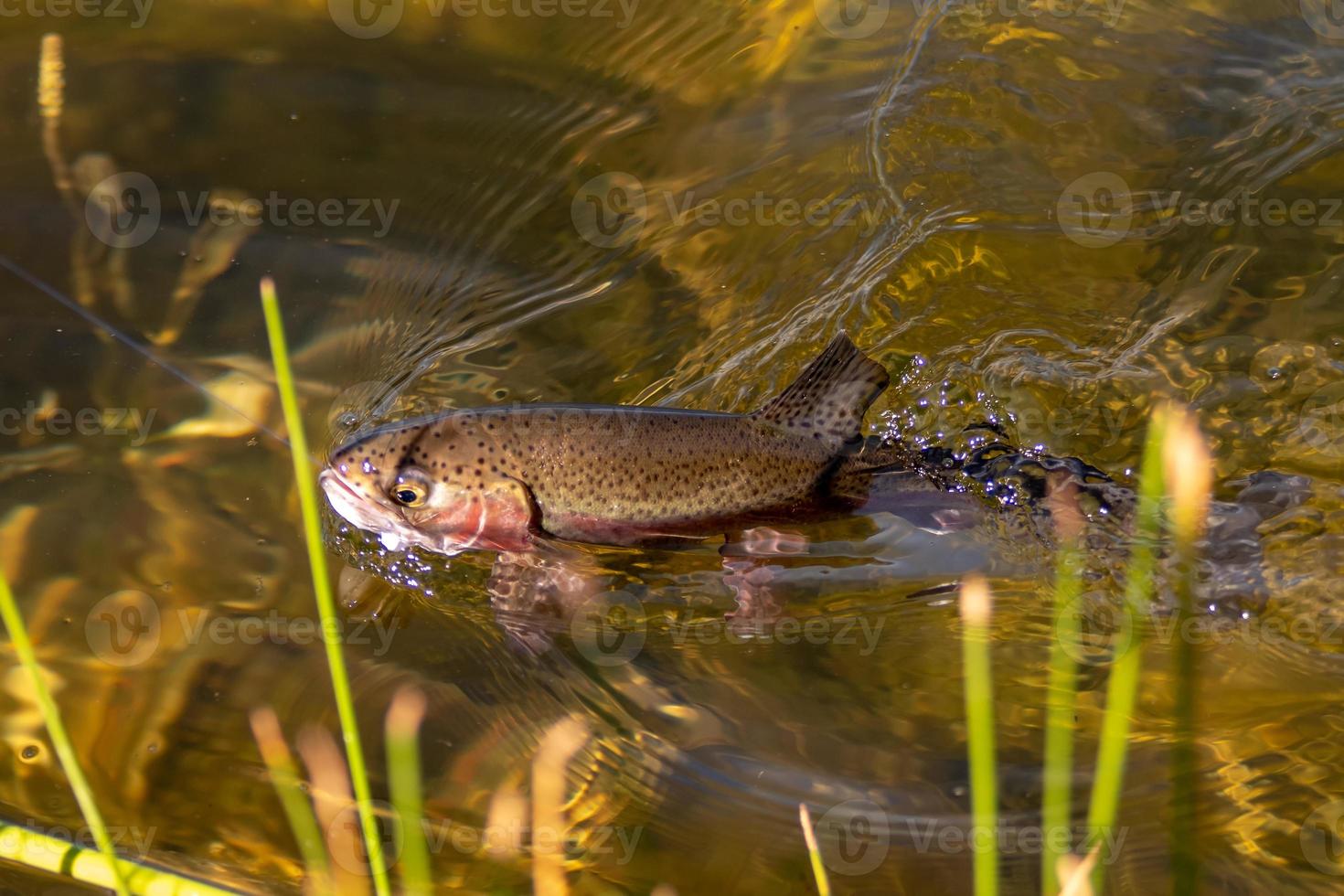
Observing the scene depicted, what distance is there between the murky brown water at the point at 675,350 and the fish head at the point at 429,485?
1.64 ft

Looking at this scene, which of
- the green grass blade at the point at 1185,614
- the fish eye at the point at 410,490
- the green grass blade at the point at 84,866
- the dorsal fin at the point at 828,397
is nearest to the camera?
the green grass blade at the point at 1185,614

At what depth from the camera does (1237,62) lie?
6.09m

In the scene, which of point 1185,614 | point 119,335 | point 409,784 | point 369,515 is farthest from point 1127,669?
point 119,335

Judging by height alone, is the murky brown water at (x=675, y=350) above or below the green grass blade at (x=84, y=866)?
above

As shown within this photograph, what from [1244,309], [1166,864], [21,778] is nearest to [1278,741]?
[1166,864]

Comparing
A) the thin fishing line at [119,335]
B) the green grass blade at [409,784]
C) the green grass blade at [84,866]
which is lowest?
the green grass blade at [84,866]

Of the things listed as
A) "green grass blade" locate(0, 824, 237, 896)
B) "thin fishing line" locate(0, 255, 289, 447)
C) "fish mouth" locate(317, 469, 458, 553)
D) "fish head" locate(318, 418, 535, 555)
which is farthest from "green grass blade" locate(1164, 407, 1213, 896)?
"thin fishing line" locate(0, 255, 289, 447)

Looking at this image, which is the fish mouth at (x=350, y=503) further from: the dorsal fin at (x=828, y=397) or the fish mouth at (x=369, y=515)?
the dorsal fin at (x=828, y=397)

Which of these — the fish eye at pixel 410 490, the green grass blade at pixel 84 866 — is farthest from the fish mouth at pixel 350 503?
the green grass blade at pixel 84 866

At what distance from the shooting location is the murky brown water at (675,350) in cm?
383

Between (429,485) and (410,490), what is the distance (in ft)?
0.24

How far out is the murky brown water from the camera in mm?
3830

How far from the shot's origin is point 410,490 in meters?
3.97

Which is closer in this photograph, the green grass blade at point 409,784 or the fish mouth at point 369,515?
the green grass blade at point 409,784
